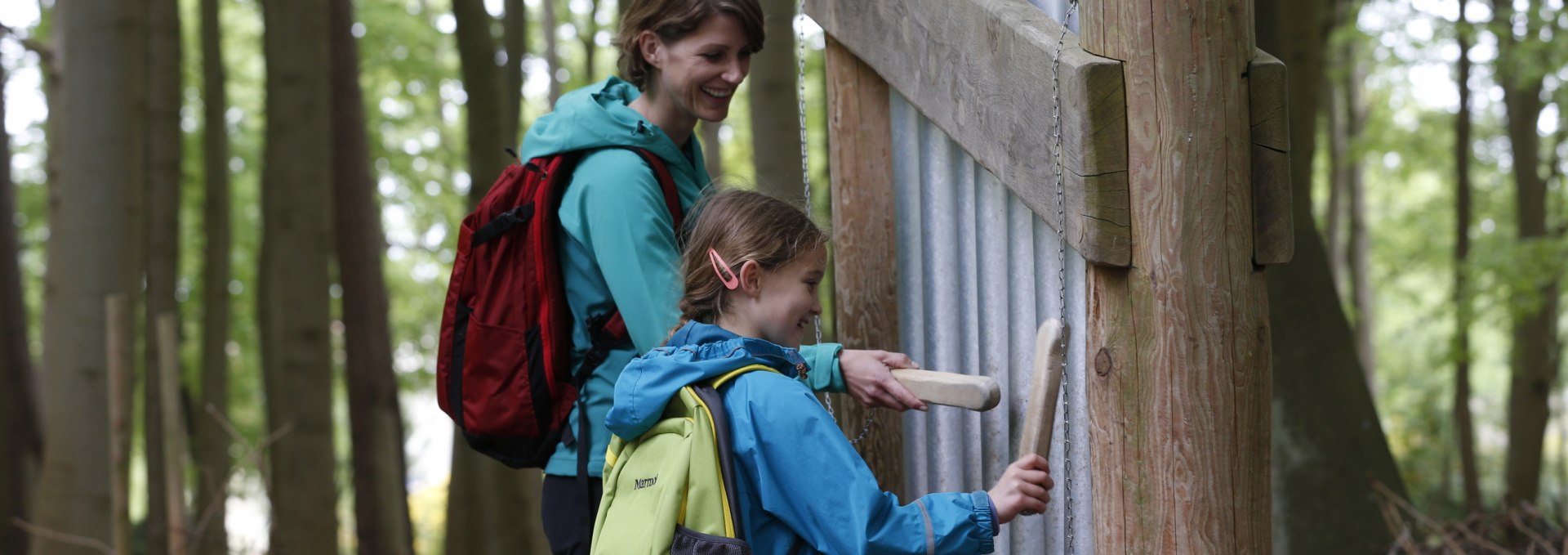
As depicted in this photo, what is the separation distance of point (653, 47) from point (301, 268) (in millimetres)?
5038

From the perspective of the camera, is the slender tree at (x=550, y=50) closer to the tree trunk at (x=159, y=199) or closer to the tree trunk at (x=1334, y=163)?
the tree trunk at (x=159, y=199)

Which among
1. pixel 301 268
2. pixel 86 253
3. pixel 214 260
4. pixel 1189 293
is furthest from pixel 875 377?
pixel 214 260

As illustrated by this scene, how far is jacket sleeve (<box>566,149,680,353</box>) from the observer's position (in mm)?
2346

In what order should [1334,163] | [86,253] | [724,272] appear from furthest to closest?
[1334,163] < [86,253] < [724,272]

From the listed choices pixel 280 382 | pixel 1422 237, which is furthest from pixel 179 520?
pixel 1422 237

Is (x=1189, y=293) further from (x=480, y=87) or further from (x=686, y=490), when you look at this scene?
(x=480, y=87)

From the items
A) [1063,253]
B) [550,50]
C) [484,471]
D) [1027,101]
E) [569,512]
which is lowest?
[484,471]

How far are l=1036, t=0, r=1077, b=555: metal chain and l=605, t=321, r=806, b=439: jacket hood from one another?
0.47 meters

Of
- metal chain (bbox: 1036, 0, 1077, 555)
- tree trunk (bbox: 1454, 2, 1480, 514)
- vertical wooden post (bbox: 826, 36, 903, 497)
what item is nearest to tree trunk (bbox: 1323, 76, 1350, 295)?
tree trunk (bbox: 1454, 2, 1480, 514)

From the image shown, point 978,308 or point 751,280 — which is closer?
point 751,280

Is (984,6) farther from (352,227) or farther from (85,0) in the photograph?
(352,227)

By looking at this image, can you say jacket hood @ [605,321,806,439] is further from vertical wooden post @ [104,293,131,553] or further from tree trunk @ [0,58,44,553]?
tree trunk @ [0,58,44,553]

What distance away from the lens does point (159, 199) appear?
8.69 meters

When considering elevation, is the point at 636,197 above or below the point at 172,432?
above
